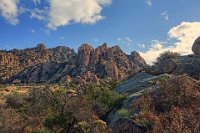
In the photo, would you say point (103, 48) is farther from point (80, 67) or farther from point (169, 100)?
point (169, 100)

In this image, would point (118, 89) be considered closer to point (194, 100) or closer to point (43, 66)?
point (194, 100)

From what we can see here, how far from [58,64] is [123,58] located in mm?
35806

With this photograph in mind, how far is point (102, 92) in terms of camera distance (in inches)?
1550

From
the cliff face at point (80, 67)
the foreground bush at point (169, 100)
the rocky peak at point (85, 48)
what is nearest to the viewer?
the foreground bush at point (169, 100)

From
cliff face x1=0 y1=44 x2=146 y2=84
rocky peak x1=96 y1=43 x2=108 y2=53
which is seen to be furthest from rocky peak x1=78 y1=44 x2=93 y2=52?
rocky peak x1=96 y1=43 x2=108 y2=53

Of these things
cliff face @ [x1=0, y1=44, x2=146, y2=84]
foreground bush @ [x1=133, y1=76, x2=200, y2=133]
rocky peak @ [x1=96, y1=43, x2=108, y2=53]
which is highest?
rocky peak @ [x1=96, y1=43, x2=108, y2=53]

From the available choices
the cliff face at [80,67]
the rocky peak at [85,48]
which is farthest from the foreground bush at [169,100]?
the rocky peak at [85,48]

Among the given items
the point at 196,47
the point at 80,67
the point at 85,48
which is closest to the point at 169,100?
the point at 196,47

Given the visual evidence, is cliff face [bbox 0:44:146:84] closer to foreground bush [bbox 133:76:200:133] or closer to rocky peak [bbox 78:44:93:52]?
rocky peak [bbox 78:44:93:52]

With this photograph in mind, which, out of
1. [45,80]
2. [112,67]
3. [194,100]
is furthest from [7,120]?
[45,80]

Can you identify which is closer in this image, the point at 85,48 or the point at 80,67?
the point at 80,67

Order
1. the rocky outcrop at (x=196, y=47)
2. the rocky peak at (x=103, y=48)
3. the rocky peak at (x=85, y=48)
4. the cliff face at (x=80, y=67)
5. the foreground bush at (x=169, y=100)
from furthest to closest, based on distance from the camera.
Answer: the rocky peak at (x=103, y=48) < the rocky peak at (x=85, y=48) < the cliff face at (x=80, y=67) < the rocky outcrop at (x=196, y=47) < the foreground bush at (x=169, y=100)

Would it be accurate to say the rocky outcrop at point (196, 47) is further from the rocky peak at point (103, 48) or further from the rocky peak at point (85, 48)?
the rocky peak at point (85, 48)

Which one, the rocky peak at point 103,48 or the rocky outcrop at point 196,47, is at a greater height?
the rocky peak at point 103,48
